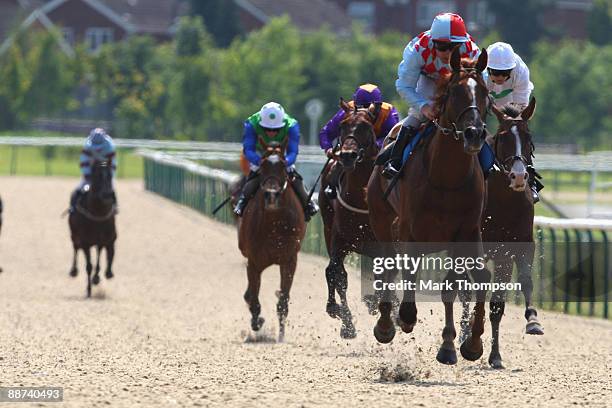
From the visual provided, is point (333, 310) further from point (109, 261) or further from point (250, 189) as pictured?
point (109, 261)

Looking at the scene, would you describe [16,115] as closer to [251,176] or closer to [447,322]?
[251,176]

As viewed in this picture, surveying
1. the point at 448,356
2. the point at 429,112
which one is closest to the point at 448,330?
the point at 448,356

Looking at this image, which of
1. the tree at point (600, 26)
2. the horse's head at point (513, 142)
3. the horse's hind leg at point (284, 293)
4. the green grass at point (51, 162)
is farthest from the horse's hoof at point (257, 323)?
the tree at point (600, 26)

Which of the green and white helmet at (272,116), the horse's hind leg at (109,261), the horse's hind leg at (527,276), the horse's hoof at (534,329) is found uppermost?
the green and white helmet at (272,116)

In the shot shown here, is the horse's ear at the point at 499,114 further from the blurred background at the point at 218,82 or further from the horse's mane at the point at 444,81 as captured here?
the blurred background at the point at 218,82

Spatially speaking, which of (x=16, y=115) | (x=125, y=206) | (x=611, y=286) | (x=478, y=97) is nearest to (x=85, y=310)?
(x=611, y=286)

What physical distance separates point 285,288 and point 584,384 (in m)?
3.86

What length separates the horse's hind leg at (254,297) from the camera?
12023 millimetres

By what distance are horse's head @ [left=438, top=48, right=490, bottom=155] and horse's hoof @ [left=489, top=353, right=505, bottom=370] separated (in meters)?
1.99

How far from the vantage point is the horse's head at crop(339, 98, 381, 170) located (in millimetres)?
10234

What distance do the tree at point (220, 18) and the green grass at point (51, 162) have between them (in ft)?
49.3

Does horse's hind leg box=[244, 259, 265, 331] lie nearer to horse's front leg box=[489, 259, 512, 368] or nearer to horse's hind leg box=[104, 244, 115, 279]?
horse's front leg box=[489, 259, 512, 368]

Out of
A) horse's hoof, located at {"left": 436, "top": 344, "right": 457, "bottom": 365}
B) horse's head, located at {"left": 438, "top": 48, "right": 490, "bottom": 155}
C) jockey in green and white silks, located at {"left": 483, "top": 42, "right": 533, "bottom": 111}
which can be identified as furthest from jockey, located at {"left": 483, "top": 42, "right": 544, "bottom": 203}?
horse's hoof, located at {"left": 436, "top": 344, "right": 457, "bottom": 365}

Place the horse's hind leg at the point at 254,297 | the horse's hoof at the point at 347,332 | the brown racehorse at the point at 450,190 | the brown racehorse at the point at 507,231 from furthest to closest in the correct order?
the horse's hind leg at the point at 254,297, the horse's hoof at the point at 347,332, the brown racehorse at the point at 507,231, the brown racehorse at the point at 450,190
